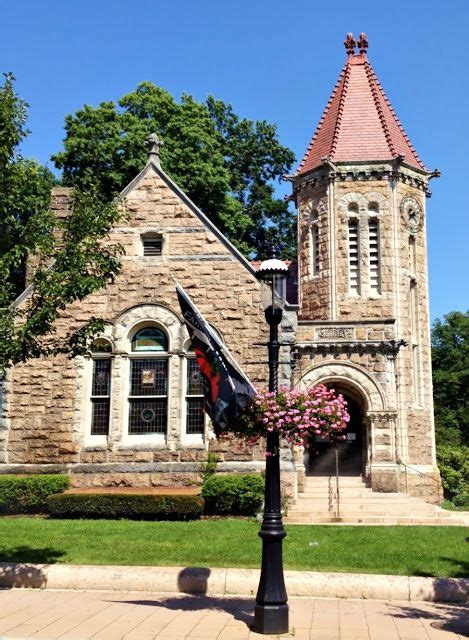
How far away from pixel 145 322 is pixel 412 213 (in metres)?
11.2

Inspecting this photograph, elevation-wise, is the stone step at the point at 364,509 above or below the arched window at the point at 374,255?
below

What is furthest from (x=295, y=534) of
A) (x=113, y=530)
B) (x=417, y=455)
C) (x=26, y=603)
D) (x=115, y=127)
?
(x=115, y=127)

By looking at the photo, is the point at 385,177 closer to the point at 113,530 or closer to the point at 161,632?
the point at 113,530

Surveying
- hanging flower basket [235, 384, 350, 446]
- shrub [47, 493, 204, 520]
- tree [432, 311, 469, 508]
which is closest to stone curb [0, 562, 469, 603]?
hanging flower basket [235, 384, 350, 446]

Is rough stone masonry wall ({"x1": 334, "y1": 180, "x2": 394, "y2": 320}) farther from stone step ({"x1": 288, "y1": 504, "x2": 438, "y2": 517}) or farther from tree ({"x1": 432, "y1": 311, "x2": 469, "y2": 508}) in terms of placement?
tree ({"x1": 432, "y1": 311, "x2": 469, "y2": 508})

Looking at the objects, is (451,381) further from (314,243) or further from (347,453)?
(347,453)

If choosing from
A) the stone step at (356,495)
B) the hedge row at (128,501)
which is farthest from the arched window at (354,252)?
the hedge row at (128,501)

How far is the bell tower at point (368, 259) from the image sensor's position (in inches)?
859

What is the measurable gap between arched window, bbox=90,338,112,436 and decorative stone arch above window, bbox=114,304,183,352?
1.48 ft

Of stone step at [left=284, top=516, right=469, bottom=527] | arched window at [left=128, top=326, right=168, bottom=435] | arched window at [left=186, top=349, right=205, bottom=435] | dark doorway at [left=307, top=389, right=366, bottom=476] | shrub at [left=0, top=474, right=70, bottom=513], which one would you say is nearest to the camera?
stone step at [left=284, top=516, right=469, bottom=527]

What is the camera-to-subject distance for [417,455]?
74.2 ft

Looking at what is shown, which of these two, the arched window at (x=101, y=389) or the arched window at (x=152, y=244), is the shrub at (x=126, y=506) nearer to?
the arched window at (x=101, y=389)

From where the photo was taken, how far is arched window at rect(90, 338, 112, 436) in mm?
18438

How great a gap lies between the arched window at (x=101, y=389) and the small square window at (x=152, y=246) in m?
2.79
